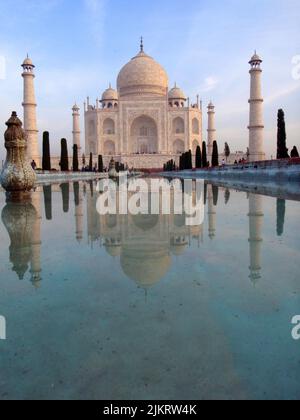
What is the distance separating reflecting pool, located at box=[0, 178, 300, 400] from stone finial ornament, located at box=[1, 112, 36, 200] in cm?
319

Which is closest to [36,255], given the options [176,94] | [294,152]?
[294,152]

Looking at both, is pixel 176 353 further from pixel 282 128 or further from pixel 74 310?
pixel 282 128

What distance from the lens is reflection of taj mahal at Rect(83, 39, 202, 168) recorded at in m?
38.6

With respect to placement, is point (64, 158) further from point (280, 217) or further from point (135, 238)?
point (135, 238)

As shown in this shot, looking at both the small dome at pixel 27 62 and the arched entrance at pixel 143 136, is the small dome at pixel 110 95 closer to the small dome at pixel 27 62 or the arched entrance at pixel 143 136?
the arched entrance at pixel 143 136

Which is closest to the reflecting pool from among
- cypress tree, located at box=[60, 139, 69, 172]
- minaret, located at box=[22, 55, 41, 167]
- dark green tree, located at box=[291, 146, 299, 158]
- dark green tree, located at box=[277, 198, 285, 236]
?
dark green tree, located at box=[277, 198, 285, 236]

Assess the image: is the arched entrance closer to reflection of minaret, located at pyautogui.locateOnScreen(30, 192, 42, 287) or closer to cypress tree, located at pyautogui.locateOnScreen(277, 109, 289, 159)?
cypress tree, located at pyautogui.locateOnScreen(277, 109, 289, 159)

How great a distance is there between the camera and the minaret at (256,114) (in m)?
24.8

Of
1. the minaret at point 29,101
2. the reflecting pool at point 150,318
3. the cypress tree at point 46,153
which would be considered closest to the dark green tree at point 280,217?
the reflecting pool at point 150,318

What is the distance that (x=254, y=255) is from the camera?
6.07ft

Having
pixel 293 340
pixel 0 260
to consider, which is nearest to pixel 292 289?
pixel 293 340

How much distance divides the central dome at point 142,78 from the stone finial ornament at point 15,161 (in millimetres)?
35322

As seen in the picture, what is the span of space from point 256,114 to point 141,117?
18.0m
